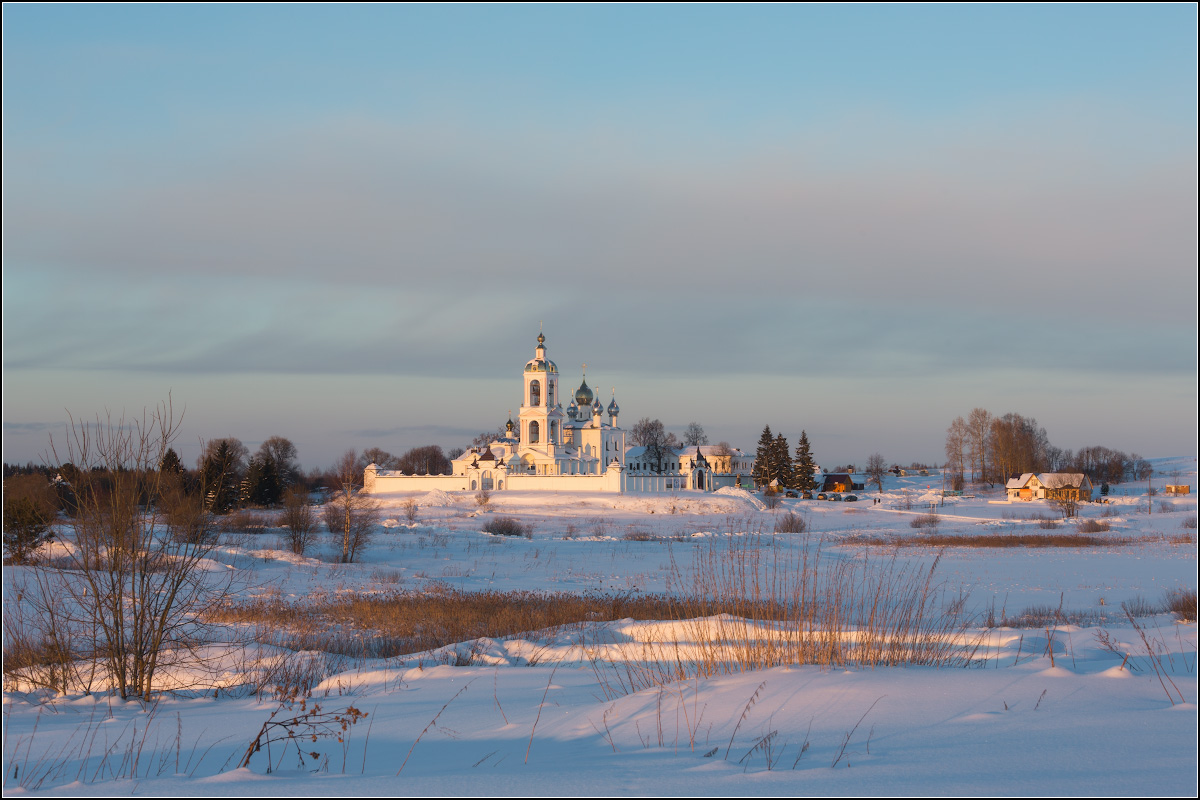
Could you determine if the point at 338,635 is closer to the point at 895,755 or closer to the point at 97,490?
the point at 97,490

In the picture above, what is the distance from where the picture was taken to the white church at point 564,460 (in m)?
84.3

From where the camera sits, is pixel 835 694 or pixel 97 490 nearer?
pixel 835 694

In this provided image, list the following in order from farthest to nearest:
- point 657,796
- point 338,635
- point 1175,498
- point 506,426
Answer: point 506,426 < point 1175,498 < point 338,635 < point 657,796

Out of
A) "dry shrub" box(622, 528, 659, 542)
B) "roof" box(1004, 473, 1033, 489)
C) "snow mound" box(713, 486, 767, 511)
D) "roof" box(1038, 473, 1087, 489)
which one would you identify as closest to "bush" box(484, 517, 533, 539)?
"dry shrub" box(622, 528, 659, 542)

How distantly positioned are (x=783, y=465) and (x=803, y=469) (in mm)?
2235

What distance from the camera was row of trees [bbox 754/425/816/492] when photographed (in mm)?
90812

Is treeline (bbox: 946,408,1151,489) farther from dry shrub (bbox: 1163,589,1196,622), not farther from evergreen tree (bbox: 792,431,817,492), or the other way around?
dry shrub (bbox: 1163,589,1196,622)

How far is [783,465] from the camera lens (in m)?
92.7

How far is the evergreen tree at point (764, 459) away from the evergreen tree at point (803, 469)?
9.09 feet

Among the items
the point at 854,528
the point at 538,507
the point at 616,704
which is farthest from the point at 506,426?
the point at 616,704

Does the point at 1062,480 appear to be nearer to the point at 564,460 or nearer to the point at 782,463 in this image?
the point at 782,463

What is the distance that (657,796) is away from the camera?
5039 millimetres

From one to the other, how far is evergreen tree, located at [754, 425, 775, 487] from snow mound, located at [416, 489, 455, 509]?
33118mm

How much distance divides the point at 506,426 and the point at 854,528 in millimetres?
61018
